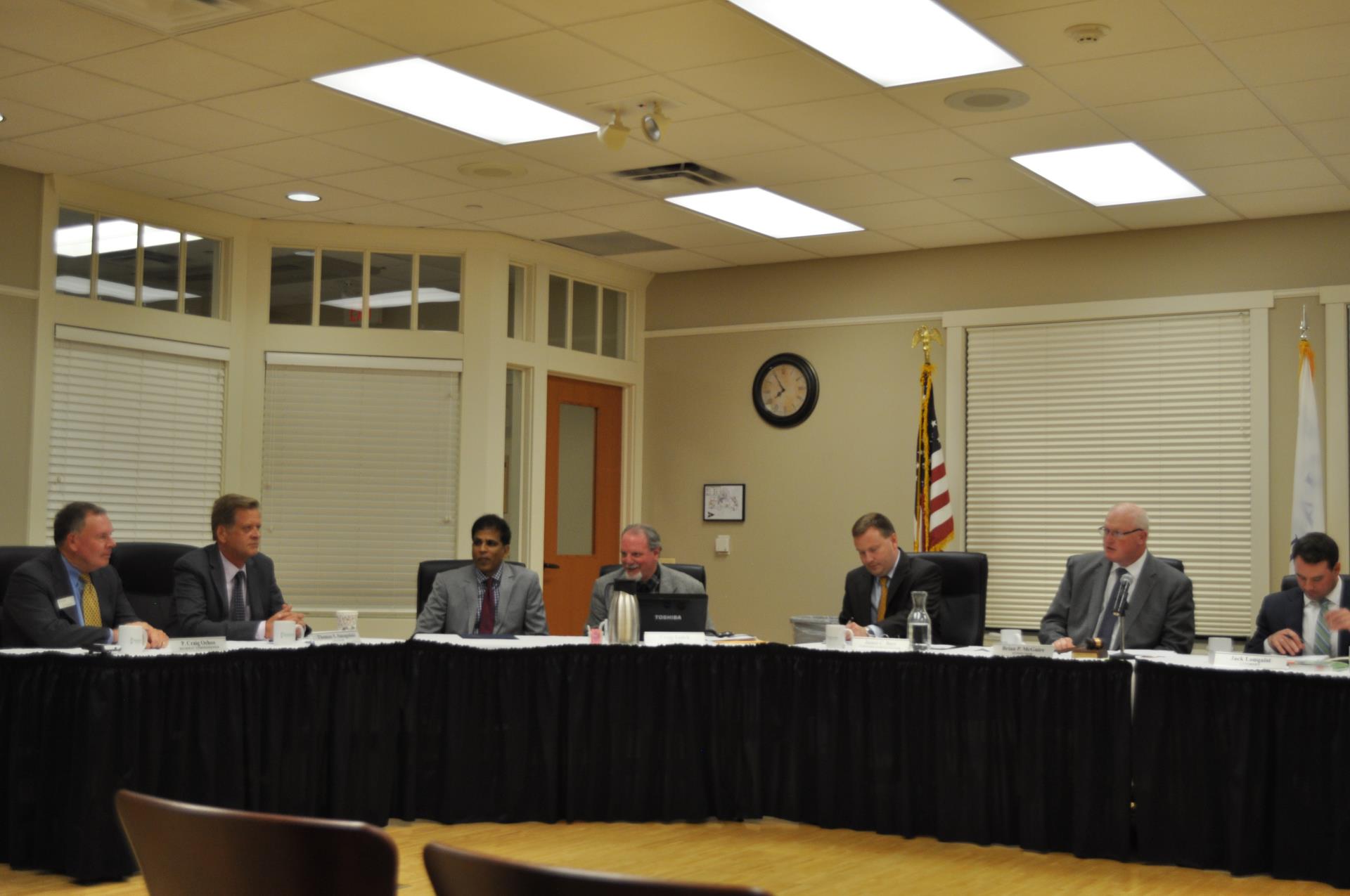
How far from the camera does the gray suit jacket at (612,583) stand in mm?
5848

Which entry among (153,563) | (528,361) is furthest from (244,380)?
(153,563)

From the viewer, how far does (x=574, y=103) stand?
5.72 meters

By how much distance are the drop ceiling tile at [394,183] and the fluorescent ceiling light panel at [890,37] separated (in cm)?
260

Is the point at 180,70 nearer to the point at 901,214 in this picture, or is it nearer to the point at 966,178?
the point at 966,178

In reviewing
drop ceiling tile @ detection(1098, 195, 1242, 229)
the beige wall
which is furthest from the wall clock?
drop ceiling tile @ detection(1098, 195, 1242, 229)

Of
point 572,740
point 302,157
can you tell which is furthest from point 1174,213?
point 302,157

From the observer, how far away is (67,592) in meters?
4.77

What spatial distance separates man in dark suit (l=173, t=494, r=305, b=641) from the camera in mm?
5020

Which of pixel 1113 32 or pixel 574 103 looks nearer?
pixel 1113 32

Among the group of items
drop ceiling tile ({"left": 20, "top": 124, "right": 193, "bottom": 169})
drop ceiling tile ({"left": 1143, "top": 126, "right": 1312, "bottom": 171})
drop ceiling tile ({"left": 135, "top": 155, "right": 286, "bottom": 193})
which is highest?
drop ceiling tile ({"left": 1143, "top": 126, "right": 1312, "bottom": 171})

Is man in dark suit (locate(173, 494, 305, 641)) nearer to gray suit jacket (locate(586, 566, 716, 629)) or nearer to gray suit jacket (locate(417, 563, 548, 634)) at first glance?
gray suit jacket (locate(417, 563, 548, 634))

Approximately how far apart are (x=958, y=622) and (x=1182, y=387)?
8.87 feet

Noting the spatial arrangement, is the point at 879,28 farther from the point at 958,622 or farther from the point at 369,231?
the point at 369,231

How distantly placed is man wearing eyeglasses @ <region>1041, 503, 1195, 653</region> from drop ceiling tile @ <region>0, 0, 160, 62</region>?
13.3 feet
